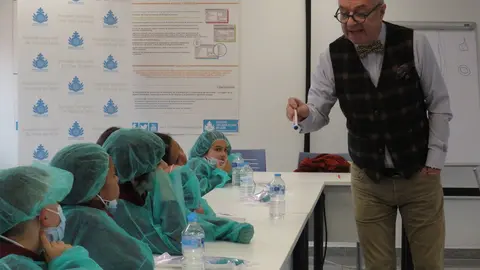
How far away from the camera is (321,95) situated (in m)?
2.24

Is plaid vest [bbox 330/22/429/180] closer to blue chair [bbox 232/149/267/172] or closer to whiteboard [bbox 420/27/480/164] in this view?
blue chair [bbox 232/149/267/172]

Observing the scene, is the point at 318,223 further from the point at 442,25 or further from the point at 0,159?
the point at 0,159

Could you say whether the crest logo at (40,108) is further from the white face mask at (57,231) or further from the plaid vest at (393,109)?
the white face mask at (57,231)

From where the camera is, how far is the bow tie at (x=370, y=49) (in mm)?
2033

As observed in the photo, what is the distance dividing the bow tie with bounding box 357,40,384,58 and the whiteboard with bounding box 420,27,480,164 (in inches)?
107

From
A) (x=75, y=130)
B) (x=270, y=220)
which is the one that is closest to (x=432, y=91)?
(x=270, y=220)

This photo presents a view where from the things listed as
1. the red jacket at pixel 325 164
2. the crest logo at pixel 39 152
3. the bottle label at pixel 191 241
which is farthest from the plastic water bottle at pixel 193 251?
the crest logo at pixel 39 152

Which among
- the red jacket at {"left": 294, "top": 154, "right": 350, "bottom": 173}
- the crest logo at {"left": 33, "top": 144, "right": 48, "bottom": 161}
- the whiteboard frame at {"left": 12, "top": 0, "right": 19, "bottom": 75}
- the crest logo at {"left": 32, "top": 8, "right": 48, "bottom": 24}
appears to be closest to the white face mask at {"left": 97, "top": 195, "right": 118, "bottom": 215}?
the red jacket at {"left": 294, "top": 154, "right": 350, "bottom": 173}

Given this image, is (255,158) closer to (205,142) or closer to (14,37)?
(205,142)

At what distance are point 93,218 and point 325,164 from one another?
2.81m

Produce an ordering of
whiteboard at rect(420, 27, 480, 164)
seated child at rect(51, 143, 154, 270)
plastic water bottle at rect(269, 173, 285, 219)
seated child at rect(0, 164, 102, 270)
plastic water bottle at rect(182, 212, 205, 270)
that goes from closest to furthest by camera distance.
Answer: seated child at rect(0, 164, 102, 270), seated child at rect(51, 143, 154, 270), plastic water bottle at rect(182, 212, 205, 270), plastic water bottle at rect(269, 173, 285, 219), whiteboard at rect(420, 27, 480, 164)

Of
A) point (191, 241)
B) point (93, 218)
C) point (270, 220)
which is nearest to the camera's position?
point (93, 218)

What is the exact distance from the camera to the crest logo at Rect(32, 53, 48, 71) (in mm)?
4938

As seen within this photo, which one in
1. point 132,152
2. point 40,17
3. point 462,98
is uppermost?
point 40,17
